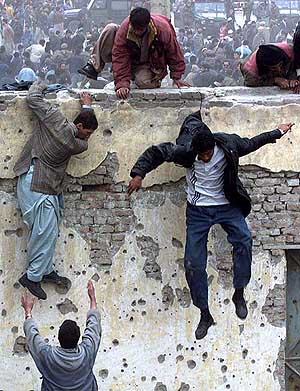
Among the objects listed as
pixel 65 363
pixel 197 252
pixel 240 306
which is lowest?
pixel 240 306

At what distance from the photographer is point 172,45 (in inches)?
270

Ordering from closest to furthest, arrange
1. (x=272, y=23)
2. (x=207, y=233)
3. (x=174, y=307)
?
1. (x=207, y=233)
2. (x=174, y=307)
3. (x=272, y=23)

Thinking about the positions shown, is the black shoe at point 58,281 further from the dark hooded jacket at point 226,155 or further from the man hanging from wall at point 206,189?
the dark hooded jacket at point 226,155

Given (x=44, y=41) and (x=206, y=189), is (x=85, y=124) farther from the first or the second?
(x=44, y=41)

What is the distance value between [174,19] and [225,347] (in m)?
11.3

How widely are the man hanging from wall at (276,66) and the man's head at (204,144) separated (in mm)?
1151

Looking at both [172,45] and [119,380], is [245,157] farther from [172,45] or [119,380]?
[119,380]

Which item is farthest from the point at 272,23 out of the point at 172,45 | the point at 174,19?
the point at 172,45

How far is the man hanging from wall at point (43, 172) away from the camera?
6.54 meters

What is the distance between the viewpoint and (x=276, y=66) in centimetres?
714

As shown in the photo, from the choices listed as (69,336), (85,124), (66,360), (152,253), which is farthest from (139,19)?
(66,360)

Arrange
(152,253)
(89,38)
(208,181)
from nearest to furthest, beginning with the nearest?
(208,181)
(152,253)
(89,38)

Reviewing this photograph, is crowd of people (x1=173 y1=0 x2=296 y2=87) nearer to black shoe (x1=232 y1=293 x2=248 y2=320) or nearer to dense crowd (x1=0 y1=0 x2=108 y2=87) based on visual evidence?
dense crowd (x1=0 y1=0 x2=108 y2=87)

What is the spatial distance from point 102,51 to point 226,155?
1.51 m
